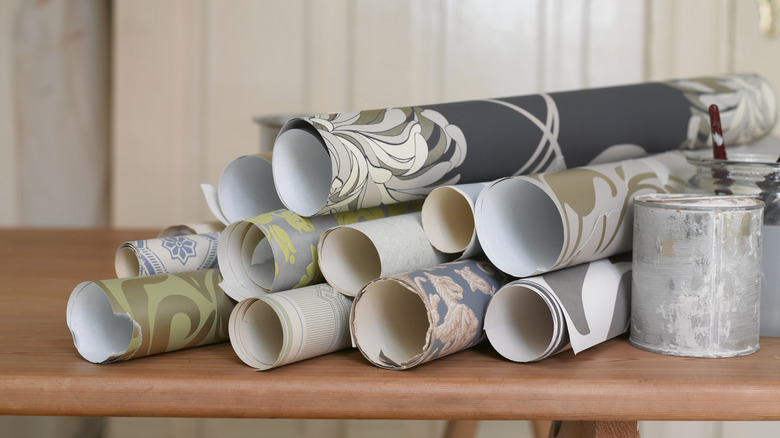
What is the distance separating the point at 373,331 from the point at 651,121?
1.14 feet

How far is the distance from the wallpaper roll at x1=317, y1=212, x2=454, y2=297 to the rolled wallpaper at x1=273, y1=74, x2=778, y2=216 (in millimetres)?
20

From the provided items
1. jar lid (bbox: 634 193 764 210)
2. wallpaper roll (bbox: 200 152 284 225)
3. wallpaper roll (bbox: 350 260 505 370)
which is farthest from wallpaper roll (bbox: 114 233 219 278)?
jar lid (bbox: 634 193 764 210)

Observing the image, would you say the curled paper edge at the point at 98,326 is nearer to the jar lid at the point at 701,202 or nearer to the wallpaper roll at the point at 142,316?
the wallpaper roll at the point at 142,316

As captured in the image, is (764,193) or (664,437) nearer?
(764,193)

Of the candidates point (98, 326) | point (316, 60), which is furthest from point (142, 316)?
point (316, 60)

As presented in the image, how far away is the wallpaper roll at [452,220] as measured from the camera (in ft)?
1.55

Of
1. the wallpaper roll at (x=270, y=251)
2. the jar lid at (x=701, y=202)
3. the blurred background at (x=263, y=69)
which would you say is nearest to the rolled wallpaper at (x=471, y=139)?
the wallpaper roll at (x=270, y=251)

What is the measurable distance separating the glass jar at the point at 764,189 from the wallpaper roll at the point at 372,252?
0.70 ft

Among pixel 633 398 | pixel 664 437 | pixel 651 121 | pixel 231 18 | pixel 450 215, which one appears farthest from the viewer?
pixel 231 18

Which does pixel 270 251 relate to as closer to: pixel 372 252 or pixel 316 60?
pixel 372 252

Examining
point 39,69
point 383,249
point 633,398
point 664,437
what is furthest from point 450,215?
point 39,69

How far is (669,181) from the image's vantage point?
1.87 ft

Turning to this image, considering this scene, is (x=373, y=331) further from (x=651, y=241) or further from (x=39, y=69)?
(x=39, y=69)

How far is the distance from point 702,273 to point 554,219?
0.10 metres
